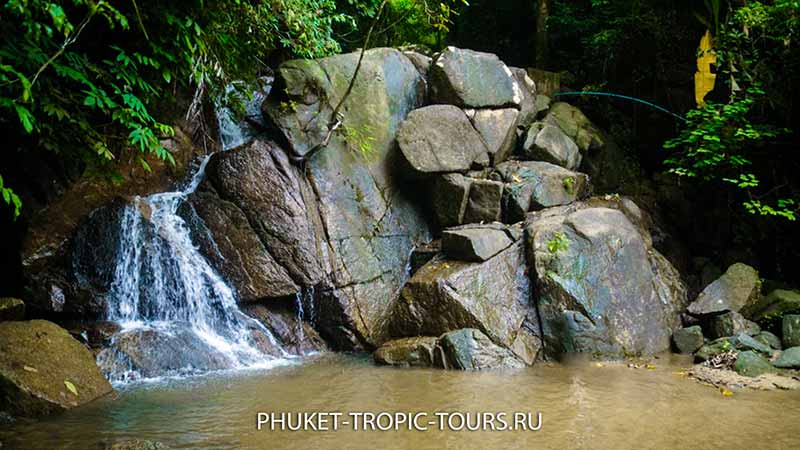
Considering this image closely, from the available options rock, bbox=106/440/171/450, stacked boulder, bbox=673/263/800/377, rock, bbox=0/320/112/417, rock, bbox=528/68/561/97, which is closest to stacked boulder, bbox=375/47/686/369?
stacked boulder, bbox=673/263/800/377

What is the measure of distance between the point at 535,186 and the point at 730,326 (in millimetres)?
3422

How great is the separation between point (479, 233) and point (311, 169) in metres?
2.81

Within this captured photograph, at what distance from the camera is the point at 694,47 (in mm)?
11758

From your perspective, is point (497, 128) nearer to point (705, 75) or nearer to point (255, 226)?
point (705, 75)

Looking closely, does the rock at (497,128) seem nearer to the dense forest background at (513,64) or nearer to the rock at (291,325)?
the dense forest background at (513,64)

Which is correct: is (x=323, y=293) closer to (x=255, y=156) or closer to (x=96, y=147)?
(x=255, y=156)

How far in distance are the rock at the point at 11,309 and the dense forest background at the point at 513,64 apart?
3.47 ft

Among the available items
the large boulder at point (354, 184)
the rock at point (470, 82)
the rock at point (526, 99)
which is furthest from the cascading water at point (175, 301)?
the rock at point (526, 99)

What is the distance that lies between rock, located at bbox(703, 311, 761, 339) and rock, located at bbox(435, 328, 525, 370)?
2.96 metres

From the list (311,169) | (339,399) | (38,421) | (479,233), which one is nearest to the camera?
(38,421)

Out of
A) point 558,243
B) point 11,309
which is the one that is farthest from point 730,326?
point 11,309

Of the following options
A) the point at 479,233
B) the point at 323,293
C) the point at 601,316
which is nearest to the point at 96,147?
the point at 323,293

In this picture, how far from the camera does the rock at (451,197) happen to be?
9.43 metres

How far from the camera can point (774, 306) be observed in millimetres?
8297
